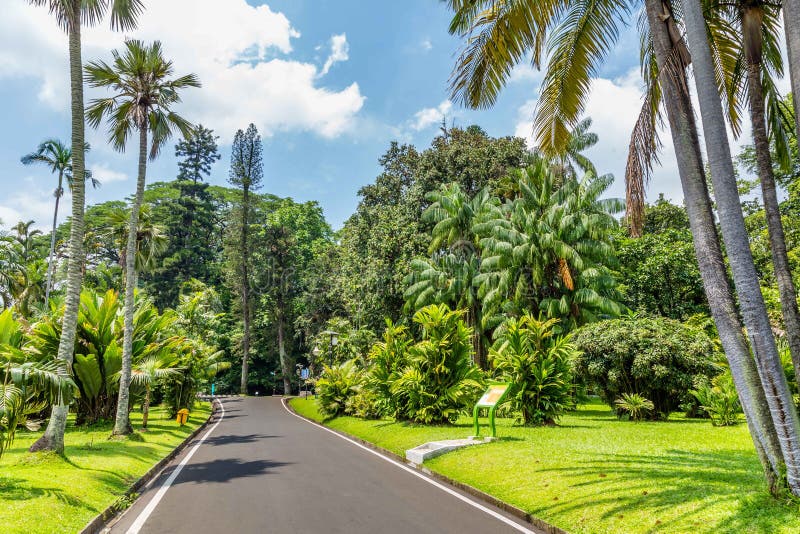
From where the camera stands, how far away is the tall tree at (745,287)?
204 inches

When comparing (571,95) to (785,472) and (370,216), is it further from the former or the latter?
(370,216)

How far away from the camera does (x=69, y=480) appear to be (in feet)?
27.9

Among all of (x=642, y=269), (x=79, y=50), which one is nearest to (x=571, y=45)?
(x=79, y=50)

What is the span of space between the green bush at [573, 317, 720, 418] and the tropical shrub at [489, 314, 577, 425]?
328 cm

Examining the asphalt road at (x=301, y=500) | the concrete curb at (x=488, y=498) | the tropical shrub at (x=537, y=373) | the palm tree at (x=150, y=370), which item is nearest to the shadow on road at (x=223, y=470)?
the asphalt road at (x=301, y=500)

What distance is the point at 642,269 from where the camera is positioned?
3353 centimetres

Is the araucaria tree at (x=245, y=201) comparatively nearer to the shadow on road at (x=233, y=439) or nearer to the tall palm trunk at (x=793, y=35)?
the shadow on road at (x=233, y=439)

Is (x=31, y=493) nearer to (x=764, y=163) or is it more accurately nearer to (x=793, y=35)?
(x=793, y=35)

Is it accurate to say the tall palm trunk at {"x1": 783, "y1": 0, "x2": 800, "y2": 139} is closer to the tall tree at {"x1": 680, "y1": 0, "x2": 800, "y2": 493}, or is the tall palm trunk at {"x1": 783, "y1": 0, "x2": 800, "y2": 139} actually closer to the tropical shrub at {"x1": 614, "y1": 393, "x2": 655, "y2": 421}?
the tall tree at {"x1": 680, "y1": 0, "x2": 800, "y2": 493}

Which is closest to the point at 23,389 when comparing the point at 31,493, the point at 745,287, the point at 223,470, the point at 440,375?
the point at 31,493

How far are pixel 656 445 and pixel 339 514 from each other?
724 cm

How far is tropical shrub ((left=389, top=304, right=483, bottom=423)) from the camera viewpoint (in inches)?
642

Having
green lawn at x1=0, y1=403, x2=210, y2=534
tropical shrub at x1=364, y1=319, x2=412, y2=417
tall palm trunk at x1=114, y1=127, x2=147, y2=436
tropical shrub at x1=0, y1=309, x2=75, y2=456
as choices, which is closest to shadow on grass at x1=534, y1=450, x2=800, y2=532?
green lawn at x1=0, y1=403, x2=210, y2=534

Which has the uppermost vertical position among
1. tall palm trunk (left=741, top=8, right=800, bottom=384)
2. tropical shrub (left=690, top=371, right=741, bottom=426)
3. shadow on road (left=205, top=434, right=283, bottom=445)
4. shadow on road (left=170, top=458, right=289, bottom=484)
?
tall palm trunk (left=741, top=8, right=800, bottom=384)
